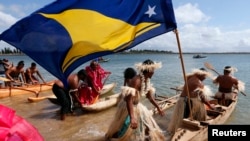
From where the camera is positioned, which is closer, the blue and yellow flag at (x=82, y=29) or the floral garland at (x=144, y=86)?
the blue and yellow flag at (x=82, y=29)

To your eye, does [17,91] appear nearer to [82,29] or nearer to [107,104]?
[107,104]

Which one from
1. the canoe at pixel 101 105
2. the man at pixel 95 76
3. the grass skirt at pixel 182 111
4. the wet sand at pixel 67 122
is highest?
the man at pixel 95 76

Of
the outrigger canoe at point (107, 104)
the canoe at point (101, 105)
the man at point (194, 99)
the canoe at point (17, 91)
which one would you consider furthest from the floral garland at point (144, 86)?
the canoe at point (17, 91)

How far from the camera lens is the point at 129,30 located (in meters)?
4.77

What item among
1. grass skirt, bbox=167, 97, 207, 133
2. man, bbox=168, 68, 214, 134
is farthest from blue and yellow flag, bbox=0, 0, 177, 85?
grass skirt, bbox=167, 97, 207, 133

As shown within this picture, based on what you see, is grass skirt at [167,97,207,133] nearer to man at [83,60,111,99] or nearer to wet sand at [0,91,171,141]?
wet sand at [0,91,171,141]

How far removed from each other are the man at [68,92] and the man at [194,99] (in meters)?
3.39

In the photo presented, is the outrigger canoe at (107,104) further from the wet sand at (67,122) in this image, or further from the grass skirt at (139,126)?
the grass skirt at (139,126)

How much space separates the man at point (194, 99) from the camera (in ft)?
20.6

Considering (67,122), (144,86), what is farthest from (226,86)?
(67,122)

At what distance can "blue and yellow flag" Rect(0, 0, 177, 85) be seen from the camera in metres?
4.57

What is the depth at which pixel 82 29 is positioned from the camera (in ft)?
15.3

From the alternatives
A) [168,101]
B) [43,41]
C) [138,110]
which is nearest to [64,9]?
[43,41]

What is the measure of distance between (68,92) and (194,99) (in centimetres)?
386
